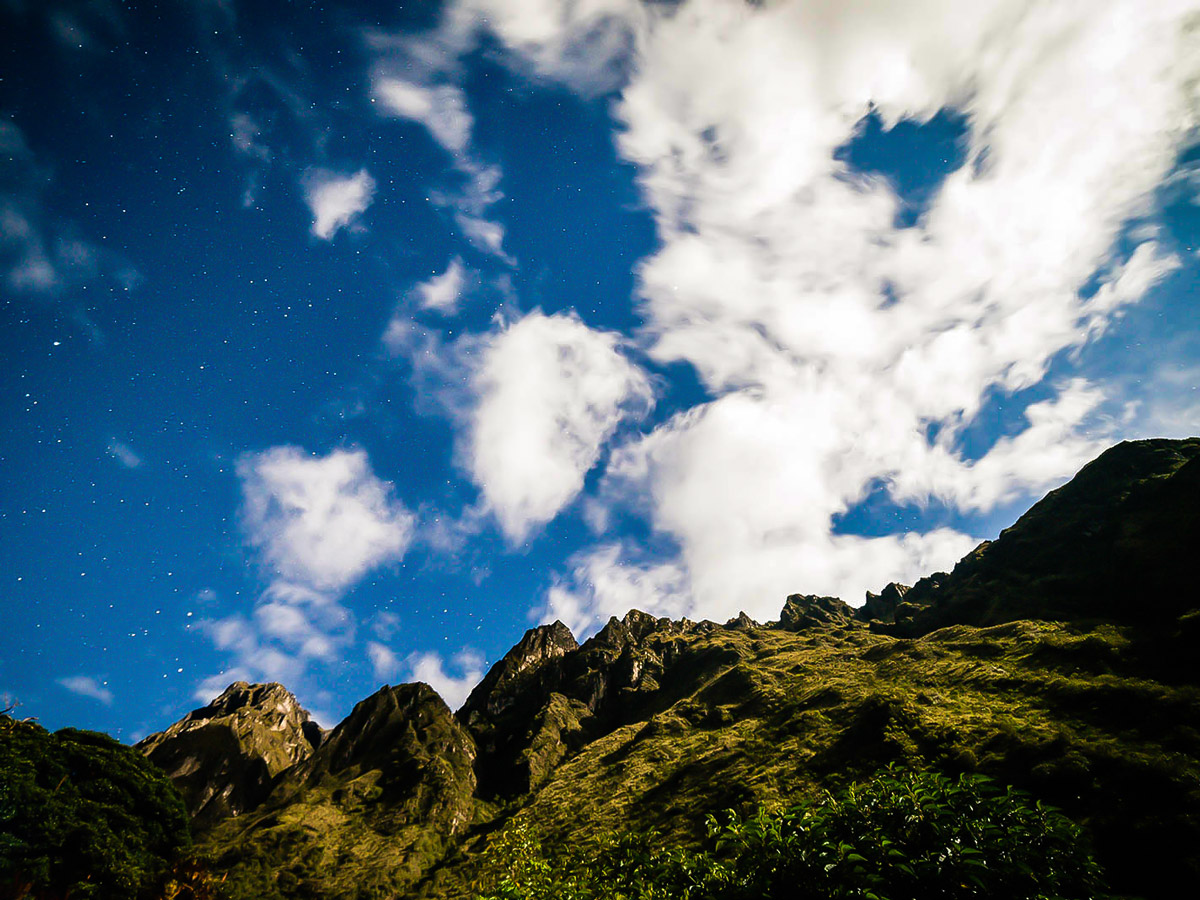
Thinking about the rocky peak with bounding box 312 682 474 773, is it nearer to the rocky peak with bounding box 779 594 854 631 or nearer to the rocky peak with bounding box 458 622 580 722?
the rocky peak with bounding box 458 622 580 722

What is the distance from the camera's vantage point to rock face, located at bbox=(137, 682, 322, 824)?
128625 millimetres

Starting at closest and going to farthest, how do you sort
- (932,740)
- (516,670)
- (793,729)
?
(932,740) → (793,729) → (516,670)

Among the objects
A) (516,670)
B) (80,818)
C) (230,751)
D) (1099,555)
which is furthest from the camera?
(516,670)

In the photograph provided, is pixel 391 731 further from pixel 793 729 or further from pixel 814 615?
pixel 814 615

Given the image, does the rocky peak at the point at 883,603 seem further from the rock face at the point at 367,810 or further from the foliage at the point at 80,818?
the foliage at the point at 80,818

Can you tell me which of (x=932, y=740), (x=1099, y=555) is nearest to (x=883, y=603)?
(x=1099, y=555)

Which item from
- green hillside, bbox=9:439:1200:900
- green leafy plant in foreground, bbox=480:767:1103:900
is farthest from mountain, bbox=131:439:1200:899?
green leafy plant in foreground, bbox=480:767:1103:900

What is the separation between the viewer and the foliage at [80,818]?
1222 inches

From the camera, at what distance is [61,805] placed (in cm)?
3444

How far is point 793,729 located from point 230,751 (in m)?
157

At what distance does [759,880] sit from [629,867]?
4.52m

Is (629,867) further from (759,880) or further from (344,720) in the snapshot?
(344,720)

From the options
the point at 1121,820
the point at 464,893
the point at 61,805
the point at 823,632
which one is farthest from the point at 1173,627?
the point at 61,805

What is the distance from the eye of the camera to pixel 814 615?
7190 inches
